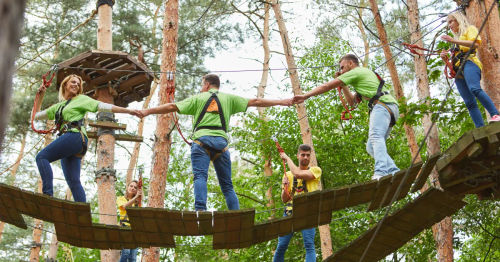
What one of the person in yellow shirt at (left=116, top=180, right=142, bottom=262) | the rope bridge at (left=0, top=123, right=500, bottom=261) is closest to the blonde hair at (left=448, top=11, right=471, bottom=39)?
the rope bridge at (left=0, top=123, right=500, bottom=261)

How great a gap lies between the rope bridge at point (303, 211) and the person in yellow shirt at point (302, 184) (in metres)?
0.29

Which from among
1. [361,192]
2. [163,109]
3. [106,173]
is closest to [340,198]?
[361,192]

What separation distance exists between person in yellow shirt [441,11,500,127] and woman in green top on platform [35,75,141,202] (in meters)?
3.45

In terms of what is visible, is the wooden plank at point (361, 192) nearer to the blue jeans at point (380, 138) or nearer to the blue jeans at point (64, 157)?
the blue jeans at point (380, 138)

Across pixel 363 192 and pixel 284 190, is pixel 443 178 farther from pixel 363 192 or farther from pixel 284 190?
pixel 284 190

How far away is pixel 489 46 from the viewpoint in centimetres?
672

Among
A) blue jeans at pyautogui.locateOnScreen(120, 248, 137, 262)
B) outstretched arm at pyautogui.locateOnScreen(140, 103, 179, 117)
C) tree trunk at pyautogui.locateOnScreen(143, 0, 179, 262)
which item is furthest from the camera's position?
tree trunk at pyautogui.locateOnScreen(143, 0, 179, 262)

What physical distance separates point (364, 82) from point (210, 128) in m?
1.61

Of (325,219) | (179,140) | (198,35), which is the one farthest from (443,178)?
(179,140)

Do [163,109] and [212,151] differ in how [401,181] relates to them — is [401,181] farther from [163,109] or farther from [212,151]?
[163,109]

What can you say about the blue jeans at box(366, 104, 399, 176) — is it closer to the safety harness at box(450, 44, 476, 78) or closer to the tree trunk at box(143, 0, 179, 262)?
the safety harness at box(450, 44, 476, 78)

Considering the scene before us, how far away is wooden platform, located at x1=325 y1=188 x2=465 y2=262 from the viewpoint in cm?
619

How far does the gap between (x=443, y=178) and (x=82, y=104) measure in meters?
3.82

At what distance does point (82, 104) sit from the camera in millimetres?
6078
